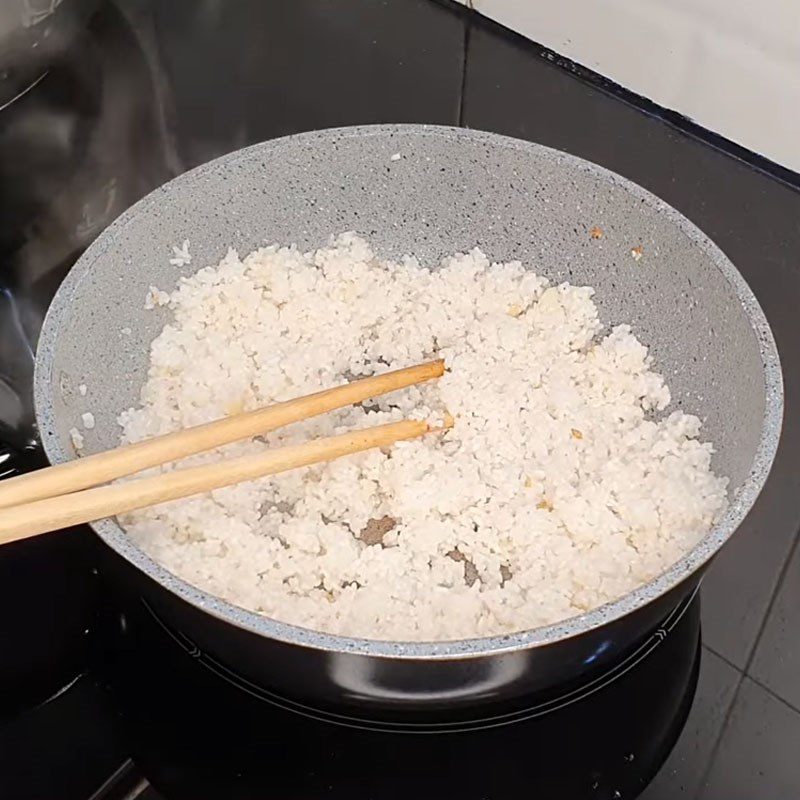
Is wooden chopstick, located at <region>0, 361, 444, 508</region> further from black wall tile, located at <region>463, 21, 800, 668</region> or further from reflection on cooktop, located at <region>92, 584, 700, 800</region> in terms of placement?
black wall tile, located at <region>463, 21, 800, 668</region>

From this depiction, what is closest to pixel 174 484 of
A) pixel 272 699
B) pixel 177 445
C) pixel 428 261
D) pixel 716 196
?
pixel 177 445

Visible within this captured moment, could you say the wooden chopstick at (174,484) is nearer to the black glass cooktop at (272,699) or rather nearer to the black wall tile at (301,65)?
the black glass cooktop at (272,699)

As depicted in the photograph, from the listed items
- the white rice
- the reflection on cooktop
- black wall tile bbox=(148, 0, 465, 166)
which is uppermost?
black wall tile bbox=(148, 0, 465, 166)

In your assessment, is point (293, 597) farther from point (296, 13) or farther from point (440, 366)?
point (296, 13)

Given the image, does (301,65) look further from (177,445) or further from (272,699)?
(272,699)

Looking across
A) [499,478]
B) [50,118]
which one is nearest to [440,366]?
[499,478]

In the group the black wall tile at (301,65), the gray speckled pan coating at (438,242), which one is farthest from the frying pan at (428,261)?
the black wall tile at (301,65)

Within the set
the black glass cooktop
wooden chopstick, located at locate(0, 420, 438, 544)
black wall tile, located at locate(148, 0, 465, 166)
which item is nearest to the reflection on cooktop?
the black glass cooktop
